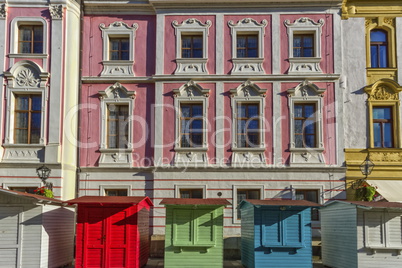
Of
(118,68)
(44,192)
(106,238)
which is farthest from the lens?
(118,68)

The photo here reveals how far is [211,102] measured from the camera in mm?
23156

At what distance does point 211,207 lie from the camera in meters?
18.1

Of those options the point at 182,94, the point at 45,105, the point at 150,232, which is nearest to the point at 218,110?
the point at 182,94

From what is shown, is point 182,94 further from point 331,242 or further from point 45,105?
point 331,242

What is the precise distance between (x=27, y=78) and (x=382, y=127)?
1544cm

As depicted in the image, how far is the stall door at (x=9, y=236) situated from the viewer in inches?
678

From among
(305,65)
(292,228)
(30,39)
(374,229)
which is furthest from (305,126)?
(30,39)

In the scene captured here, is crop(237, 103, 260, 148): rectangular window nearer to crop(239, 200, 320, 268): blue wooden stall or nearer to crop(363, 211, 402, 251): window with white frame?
crop(239, 200, 320, 268): blue wooden stall

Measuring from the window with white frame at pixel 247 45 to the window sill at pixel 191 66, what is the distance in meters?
1.31

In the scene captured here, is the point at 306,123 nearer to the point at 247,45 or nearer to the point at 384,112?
the point at 384,112

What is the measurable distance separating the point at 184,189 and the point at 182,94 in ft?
13.5

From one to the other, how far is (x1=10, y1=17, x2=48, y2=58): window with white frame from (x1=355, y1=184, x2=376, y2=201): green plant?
563 inches

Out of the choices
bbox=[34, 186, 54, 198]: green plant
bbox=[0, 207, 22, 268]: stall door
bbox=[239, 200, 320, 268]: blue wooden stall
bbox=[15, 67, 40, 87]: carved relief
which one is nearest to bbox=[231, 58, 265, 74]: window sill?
bbox=[239, 200, 320, 268]: blue wooden stall

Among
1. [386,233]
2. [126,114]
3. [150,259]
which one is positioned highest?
[126,114]
